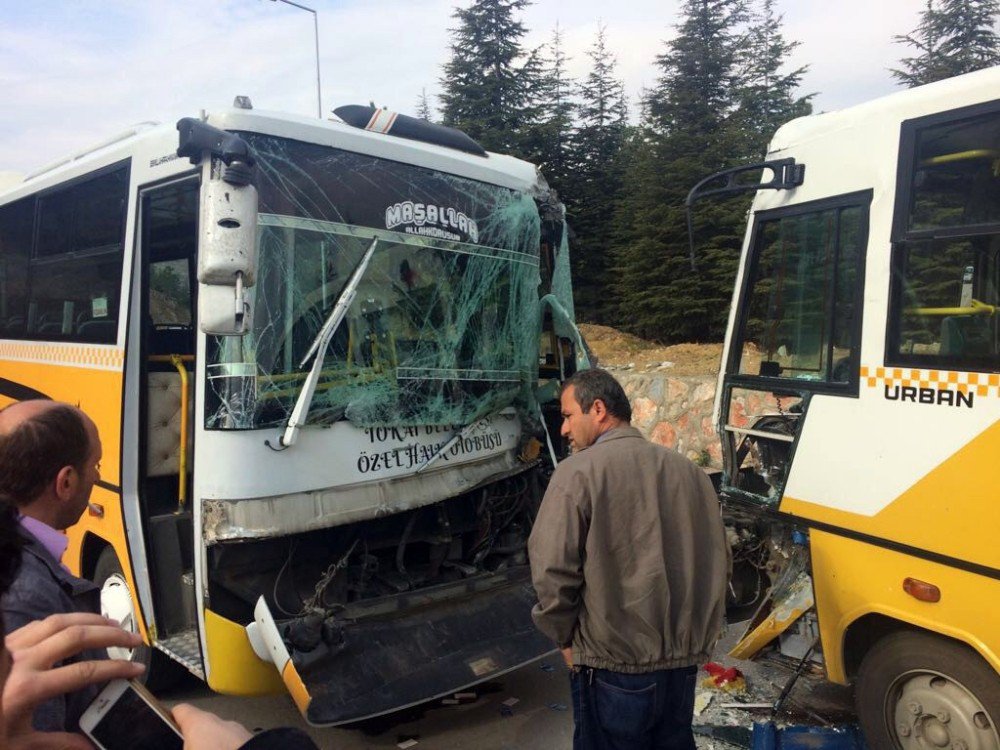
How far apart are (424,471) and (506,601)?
36.9 inches

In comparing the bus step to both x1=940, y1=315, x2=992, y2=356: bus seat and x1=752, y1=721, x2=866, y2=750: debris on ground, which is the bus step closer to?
x1=752, y1=721, x2=866, y2=750: debris on ground

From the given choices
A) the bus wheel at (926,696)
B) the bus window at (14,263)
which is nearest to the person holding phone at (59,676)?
the bus wheel at (926,696)

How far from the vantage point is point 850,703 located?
4.64 m

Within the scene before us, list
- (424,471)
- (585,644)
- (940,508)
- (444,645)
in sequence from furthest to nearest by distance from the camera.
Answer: (424,471) → (444,645) → (940,508) → (585,644)

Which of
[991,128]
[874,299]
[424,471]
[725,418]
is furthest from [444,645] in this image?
[991,128]

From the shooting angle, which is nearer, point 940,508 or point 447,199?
point 940,508

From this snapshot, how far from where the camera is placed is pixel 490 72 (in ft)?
84.4

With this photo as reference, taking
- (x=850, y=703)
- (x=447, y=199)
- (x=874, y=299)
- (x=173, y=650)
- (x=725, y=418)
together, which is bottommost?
(x=850, y=703)

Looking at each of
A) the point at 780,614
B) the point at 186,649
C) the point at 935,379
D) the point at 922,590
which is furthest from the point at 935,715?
the point at 186,649

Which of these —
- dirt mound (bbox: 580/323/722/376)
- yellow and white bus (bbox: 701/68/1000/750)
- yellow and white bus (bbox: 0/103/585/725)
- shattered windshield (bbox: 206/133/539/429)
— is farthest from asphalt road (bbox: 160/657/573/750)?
dirt mound (bbox: 580/323/722/376)

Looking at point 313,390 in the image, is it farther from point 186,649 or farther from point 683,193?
point 683,193

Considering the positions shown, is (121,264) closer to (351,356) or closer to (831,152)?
(351,356)

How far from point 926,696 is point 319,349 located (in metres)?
3.30

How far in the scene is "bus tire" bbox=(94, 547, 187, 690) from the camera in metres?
4.66
